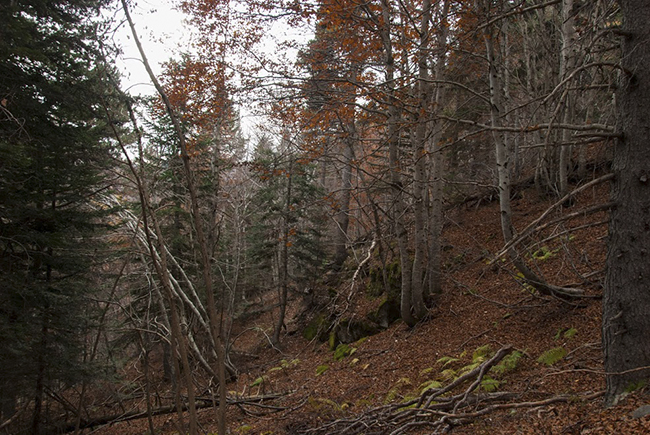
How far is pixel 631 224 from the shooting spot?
3035 millimetres

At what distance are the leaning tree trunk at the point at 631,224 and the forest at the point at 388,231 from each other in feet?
0.05

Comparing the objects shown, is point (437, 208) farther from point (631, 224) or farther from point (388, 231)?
point (631, 224)

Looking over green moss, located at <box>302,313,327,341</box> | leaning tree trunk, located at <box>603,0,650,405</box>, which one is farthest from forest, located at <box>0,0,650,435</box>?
green moss, located at <box>302,313,327,341</box>

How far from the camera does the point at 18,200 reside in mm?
8266

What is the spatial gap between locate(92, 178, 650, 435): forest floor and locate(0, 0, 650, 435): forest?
44 mm

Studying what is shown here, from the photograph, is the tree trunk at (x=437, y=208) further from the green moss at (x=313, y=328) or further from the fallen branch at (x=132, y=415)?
the green moss at (x=313, y=328)

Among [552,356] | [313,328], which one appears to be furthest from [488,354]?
[313,328]

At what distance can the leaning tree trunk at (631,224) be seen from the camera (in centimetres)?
299

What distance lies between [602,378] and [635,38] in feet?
10.9

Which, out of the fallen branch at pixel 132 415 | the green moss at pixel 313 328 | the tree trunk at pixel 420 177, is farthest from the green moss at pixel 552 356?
the green moss at pixel 313 328

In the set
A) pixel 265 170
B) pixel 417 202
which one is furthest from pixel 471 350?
pixel 265 170

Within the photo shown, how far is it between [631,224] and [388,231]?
896 cm

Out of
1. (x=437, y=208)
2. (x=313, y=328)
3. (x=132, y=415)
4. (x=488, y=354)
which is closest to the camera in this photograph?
(x=488, y=354)

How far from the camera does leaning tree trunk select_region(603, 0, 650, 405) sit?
2992 mm
